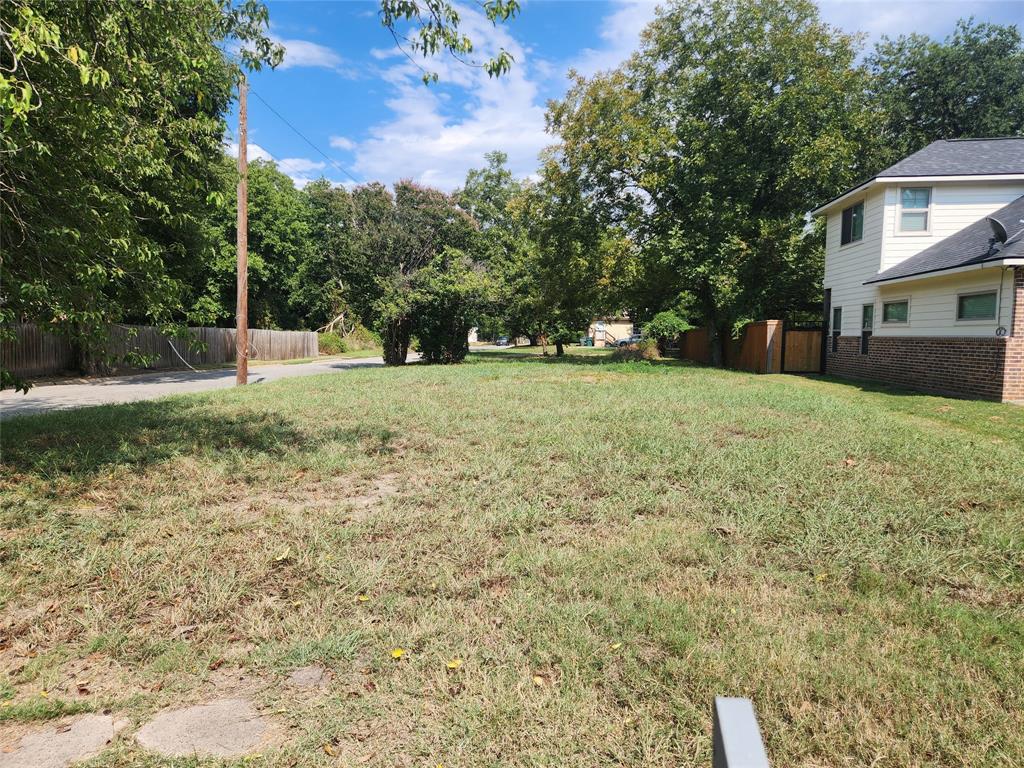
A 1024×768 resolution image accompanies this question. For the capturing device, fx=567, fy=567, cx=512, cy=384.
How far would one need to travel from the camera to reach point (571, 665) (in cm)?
248

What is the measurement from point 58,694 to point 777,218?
22.3 metres

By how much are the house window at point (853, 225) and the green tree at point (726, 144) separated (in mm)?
2243

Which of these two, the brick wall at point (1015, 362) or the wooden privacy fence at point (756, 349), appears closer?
the brick wall at point (1015, 362)

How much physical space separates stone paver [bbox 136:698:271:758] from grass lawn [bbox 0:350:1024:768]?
7 cm

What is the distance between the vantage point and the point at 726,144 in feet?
64.5

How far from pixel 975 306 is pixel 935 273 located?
3.25ft

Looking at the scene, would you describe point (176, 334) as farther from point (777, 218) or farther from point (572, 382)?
point (777, 218)

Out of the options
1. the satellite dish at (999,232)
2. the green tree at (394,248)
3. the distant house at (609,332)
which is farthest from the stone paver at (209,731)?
the distant house at (609,332)

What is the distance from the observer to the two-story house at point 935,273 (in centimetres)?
1065

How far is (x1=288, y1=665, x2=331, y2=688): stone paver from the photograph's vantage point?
7.94 feet

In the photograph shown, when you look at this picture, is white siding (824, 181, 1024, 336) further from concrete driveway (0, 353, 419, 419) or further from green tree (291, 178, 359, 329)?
green tree (291, 178, 359, 329)

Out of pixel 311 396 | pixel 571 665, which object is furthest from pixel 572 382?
pixel 571 665

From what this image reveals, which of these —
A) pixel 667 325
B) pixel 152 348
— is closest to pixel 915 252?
pixel 667 325

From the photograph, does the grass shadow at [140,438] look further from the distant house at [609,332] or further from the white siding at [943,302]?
the distant house at [609,332]
